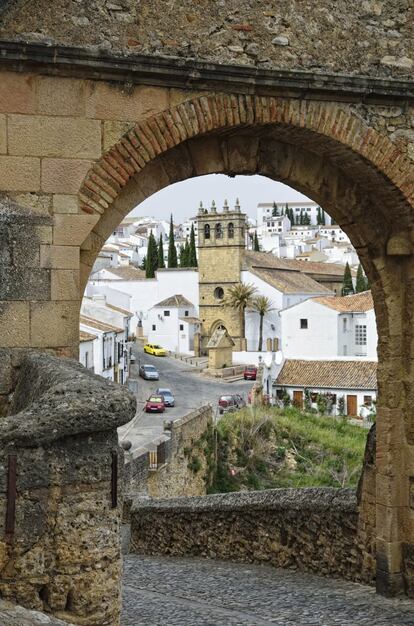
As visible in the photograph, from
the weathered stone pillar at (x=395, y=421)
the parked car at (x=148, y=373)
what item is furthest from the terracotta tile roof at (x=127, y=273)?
the weathered stone pillar at (x=395, y=421)

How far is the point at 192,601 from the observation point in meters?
6.30

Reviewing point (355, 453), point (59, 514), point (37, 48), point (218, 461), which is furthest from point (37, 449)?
point (355, 453)

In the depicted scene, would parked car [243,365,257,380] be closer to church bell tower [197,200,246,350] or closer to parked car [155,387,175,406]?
parked car [155,387,175,406]

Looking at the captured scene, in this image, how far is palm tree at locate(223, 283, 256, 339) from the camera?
50812 mm

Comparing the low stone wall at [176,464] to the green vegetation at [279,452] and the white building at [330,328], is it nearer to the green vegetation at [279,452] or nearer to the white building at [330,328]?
the green vegetation at [279,452]

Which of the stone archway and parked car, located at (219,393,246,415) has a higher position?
the stone archway

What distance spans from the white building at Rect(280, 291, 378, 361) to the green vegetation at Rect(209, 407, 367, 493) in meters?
11.4

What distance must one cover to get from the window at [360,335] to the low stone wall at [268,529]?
103ft

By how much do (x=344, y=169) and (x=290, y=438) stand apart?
21.5m

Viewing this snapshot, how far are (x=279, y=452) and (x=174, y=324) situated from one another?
2774 centimetres

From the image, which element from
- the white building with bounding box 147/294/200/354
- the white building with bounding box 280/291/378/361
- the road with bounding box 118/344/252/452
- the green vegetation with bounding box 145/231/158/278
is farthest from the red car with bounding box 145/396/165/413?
the green vegetation with bounding box 145/231/158/278

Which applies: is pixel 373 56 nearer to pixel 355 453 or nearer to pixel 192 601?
pixel 192 601

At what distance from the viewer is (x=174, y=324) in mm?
53219

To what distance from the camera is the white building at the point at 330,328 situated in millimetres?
39625
